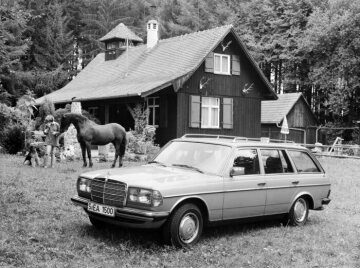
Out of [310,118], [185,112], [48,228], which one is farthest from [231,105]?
[48,228]

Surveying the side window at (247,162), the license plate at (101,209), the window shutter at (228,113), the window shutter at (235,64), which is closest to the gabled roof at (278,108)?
the window shutter at (228,113)

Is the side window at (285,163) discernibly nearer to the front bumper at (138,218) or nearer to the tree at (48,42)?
the front bumper at (138,218)

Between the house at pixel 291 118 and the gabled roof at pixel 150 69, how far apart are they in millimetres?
8585

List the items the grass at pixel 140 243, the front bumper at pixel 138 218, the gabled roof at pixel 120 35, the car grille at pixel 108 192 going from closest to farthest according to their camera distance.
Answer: the grass at pixel 140 243, the front bumper at pixel 138 218, the car grille at pixel 108 192, the gabled roof at pixel 120 35

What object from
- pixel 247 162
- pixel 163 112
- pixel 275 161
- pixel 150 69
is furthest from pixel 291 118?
pixel 247 162

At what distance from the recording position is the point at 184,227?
23.9 feet

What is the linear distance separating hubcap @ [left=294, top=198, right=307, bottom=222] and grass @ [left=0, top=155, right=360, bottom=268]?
0.78 ft

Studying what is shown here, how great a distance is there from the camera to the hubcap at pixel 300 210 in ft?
30.9

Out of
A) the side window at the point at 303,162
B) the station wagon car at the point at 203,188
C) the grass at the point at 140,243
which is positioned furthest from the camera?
the side window at the point at 303,162

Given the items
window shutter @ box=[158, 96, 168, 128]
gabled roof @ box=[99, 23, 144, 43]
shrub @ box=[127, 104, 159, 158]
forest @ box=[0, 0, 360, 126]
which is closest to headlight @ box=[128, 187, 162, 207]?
shrub @ box=[127, 104, 159, 158]

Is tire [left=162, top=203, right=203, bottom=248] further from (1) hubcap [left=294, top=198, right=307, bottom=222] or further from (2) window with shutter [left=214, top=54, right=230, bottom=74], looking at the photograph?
(2) window with shutter [left=214, top=54, right=230, bottom=74]

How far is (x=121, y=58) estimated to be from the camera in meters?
34.1

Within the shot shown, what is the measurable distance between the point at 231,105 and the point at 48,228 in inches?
832

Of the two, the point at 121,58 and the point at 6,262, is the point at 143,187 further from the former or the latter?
the point at 121,58
